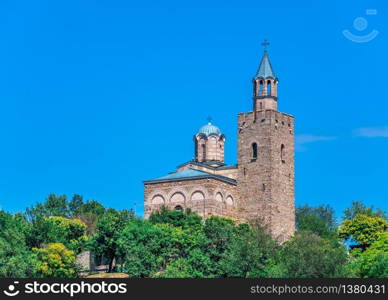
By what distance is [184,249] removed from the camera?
285 ft

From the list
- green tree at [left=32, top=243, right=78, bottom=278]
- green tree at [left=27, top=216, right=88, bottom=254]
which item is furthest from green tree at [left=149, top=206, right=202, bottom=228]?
green tree at [left=32, top=243, right=78, bottom=278]

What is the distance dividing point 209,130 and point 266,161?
10.1 meters

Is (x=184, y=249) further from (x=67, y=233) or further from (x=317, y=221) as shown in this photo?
(x=317, y=221)

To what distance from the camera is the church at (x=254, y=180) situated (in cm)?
10169

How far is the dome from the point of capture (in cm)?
11138

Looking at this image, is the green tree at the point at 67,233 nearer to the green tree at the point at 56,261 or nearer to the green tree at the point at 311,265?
the green tree at the point at 56,261

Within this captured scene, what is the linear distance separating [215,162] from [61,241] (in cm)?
2188

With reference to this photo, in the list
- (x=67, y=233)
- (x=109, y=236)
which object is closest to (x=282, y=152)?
(x=67, y=233)

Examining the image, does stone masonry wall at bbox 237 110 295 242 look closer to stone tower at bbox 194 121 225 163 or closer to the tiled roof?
the tiled roof

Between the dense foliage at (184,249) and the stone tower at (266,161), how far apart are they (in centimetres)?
280

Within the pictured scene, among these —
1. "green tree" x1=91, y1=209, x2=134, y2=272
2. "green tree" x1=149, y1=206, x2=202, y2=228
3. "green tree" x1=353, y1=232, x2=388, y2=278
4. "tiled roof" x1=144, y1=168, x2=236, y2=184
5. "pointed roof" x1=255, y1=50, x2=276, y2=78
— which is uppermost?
"pointed roof" x1=255, y1=50, x2=276, y2=78

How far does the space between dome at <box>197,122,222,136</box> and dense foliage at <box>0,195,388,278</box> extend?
1376 centimetres

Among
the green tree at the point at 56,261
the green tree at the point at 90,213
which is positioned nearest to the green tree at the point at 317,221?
the green tree at the point at 90,213

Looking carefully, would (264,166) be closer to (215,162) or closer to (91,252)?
(215,162)
